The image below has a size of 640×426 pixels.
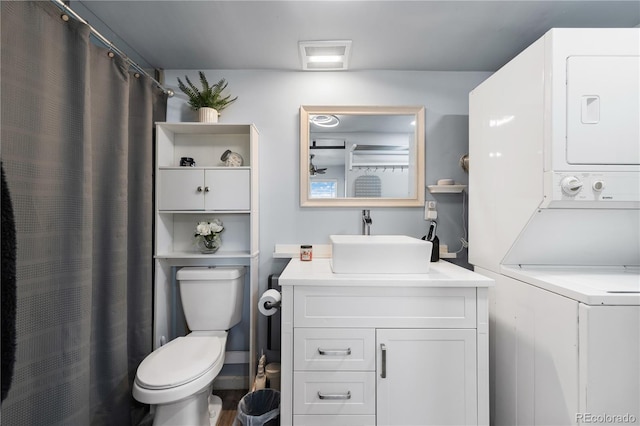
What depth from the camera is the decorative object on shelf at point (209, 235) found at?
175 centimetres

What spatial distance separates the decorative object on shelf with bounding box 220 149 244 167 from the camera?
1796mm

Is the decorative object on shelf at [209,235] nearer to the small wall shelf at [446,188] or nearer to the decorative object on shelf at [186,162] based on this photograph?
the decorative object on shelf at [186,162]

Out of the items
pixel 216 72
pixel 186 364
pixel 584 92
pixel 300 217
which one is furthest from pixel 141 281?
pixel 584 92

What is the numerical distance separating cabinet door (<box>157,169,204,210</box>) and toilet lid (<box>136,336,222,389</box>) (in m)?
0.81

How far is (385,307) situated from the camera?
1.18 meters

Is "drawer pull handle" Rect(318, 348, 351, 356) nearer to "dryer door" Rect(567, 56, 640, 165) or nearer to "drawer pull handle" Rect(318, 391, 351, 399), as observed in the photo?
"drawer pull handle" Rect(318, 391, 351, 399)

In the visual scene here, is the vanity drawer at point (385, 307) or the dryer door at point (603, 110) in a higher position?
the dryer door at point (603, 110)

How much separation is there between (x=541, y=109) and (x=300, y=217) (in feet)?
4.64

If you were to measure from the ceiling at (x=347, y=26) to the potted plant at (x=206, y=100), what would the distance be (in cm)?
17

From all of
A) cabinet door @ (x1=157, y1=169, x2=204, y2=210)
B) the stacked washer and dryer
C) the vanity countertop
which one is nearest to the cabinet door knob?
the vanity countertop

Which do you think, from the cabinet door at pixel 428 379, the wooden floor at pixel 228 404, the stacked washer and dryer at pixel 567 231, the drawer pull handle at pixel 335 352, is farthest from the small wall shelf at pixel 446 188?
the wooden floor at pixel 228 404

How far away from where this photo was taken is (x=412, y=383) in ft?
3.79

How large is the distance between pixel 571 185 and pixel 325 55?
1474 millimetres

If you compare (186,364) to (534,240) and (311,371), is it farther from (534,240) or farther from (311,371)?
(534,240)
